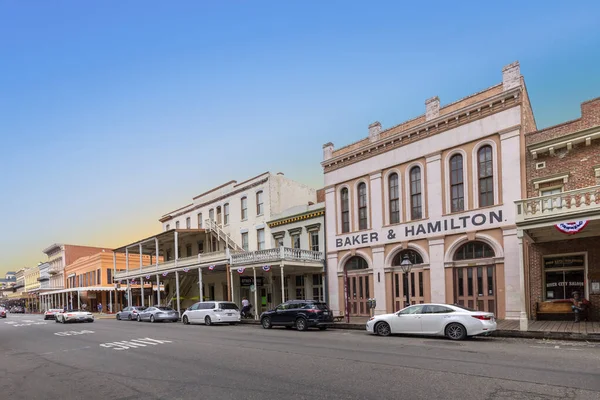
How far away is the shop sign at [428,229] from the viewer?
20688mm

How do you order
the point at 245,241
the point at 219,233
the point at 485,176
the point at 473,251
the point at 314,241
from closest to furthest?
the point at 485,176 < the point at 473,251 < the point at 314,241 < the point at 245,241 < the point at 219,233

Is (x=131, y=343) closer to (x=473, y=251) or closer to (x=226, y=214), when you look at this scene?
(x=473, y=251)

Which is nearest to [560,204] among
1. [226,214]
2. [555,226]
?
[555,226]

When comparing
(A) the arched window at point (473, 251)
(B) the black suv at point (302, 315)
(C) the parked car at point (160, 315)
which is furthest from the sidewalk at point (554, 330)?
(C) the parked car at point (160, 315)

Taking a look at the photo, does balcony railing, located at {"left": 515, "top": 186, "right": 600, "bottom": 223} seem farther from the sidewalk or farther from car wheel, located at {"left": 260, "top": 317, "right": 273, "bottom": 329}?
car wheel, located at {"left": 260, "top": 317, "right": 273, "bottom": 329}

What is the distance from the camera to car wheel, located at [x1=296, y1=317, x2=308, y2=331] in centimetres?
2059

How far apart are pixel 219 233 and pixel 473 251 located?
2125cm

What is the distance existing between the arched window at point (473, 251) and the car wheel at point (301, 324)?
26.2 ft

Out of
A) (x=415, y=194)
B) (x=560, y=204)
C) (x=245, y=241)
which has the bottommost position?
(x=245, y=241)

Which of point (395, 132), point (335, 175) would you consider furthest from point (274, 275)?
point (395, 132)

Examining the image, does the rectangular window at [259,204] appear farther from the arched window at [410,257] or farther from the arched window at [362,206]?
the arched window at [410,257]

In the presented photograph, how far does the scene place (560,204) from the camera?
15945 millimetres

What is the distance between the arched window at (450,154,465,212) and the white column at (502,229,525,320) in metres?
2.70

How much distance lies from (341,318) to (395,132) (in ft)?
34.5
